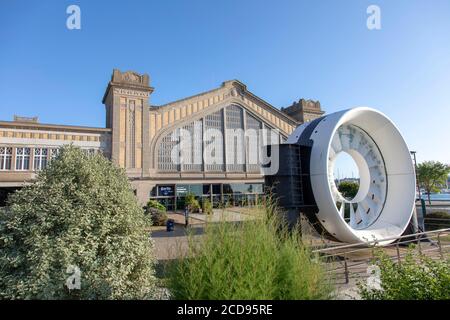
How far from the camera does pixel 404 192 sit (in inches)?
437

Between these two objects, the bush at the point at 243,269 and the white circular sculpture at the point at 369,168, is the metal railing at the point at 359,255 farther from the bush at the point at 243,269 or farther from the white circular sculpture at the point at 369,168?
the bush at the point at 243,269

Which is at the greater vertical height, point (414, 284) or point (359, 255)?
point (414, 284)

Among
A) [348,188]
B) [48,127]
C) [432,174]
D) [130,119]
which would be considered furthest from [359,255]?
[432,174]

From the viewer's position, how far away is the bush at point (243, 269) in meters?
3.20

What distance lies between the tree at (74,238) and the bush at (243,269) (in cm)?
119

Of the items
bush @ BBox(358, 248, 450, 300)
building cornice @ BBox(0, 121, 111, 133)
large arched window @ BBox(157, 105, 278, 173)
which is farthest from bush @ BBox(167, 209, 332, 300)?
large arched window @ BBox(157, 105, 278, 173)

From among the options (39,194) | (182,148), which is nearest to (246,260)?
(39,194)

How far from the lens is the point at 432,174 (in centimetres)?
3622

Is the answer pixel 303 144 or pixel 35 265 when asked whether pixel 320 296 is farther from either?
pixel 303 144

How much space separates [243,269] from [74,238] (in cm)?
274

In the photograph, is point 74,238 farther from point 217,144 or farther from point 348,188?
point 217,144

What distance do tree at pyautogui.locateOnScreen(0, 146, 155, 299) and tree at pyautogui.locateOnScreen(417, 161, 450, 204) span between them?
4129cm

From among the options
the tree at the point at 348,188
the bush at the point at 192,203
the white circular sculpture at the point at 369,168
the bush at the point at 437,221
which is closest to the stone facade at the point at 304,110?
the tree at the point at 348,188
